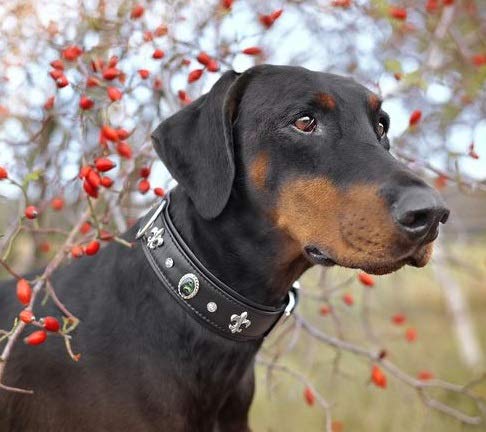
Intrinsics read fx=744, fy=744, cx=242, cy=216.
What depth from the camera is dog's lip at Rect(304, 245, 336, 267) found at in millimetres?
2714

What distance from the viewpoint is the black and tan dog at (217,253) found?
107 inches

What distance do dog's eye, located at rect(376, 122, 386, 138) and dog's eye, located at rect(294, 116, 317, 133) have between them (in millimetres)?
382

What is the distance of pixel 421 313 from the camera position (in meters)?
14.1

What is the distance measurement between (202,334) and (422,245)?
888 millimetres

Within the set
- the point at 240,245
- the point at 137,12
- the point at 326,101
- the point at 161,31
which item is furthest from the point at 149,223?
the point at 137,12

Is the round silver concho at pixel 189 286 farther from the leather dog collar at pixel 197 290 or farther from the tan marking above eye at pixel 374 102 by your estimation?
the tan marking above eye at pixel 374 102

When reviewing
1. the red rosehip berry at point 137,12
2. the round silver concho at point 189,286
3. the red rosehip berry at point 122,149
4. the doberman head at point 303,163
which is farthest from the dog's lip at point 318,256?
the red rosehip berry at point 137,12

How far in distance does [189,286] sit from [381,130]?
3.61 ft

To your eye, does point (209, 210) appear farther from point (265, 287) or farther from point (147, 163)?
point (147, 163)

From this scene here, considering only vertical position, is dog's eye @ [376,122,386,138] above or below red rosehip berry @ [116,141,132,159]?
above

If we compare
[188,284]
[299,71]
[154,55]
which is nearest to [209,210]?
[188,284]

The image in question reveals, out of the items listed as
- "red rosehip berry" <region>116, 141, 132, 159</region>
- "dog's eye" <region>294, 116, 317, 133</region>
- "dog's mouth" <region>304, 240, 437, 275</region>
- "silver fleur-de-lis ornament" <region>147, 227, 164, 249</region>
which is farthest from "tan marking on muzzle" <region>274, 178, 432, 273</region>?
"red rosehip berry" <region>116, 141, 132, 159</region>

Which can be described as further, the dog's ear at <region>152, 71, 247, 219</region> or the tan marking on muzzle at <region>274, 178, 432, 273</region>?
the dog's ear at <region>152, 71, 247, 219</region>

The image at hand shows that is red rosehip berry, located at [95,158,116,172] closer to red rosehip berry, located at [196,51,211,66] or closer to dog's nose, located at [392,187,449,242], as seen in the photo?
red rosehip berry, located at [196,51,211,66]
